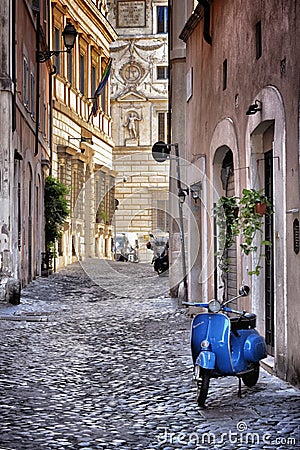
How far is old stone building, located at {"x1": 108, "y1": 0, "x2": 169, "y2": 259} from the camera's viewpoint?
2162 inches

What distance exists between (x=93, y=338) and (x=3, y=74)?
6.66m

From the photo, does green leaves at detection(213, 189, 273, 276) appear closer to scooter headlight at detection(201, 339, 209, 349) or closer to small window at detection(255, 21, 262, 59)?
small window at detection(255, 21, 262, 59)

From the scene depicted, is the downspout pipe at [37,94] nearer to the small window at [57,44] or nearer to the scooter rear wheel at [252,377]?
the small window at [57,44]

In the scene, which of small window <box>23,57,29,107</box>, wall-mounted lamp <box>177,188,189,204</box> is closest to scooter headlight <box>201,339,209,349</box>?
wall-mounted lamp <box>177,188,189,204</box>

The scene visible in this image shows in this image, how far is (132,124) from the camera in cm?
5491

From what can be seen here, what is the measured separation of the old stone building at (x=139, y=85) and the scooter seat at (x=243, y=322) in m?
46.1

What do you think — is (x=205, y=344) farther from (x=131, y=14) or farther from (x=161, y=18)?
(x=131, y=14)

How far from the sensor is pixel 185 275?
1717 centimetres

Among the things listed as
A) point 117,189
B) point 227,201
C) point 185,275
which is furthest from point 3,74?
point 117,189

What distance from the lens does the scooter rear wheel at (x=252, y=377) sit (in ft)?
26.3

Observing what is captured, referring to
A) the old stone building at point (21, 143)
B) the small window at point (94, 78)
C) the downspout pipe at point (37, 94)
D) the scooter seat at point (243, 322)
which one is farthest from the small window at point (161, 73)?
the scooter seat at point (243, 322)

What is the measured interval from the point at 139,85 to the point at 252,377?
48204 millimetres

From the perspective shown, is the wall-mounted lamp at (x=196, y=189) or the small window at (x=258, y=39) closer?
the small window at (x=258, y=39)

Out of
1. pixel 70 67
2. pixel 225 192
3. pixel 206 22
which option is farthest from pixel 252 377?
pixel 70 67
